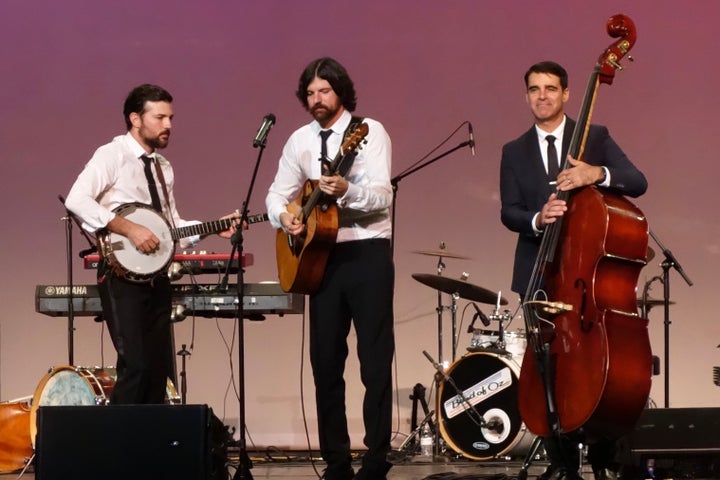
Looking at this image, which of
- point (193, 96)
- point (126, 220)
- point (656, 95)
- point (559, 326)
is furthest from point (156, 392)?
point (656, 95)

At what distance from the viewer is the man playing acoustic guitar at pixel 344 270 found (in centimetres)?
393

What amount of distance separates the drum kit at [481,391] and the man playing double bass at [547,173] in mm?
1784

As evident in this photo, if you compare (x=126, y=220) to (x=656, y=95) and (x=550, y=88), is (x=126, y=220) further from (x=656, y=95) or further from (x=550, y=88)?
(x=656, y=95)

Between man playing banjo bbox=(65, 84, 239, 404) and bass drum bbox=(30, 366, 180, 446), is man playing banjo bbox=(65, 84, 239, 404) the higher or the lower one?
the higher one

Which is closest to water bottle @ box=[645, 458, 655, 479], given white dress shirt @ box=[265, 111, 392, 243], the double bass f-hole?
the double bass f-hole

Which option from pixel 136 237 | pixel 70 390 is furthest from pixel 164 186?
pixel 70 390

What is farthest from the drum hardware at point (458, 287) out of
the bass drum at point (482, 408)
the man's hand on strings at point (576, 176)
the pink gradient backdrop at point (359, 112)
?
the man's hand on strings at point (576, 176)

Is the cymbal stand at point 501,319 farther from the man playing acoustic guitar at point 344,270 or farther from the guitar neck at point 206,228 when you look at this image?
the man playing acoustic guitar at point 344,270

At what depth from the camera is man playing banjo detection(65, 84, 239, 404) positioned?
4375 mm

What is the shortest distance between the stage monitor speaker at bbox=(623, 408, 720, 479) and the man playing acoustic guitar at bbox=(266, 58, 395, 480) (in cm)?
98

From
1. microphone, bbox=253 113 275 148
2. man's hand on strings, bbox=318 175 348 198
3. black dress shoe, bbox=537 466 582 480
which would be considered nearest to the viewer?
black dress shoe, bbox=537 466 582 480

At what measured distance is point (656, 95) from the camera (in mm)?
6699

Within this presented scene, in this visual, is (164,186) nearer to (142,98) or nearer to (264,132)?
(142,98)

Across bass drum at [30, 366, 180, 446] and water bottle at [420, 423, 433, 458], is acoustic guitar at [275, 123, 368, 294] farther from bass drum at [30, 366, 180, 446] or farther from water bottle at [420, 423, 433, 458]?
water bottle at [420, 423, 433, 458]
